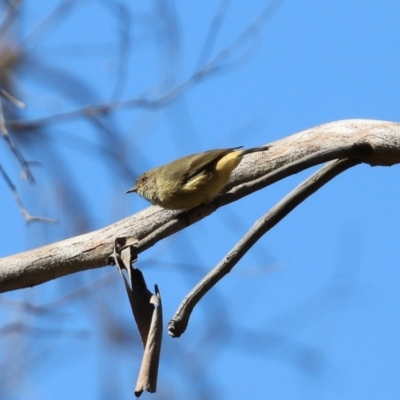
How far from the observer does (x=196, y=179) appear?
301 cm

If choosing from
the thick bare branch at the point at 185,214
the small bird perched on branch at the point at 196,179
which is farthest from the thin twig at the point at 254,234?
the small bird perched on branch at the point at 196,179

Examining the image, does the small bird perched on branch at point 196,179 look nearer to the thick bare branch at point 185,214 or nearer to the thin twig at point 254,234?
the thick bare branch at point 185,214

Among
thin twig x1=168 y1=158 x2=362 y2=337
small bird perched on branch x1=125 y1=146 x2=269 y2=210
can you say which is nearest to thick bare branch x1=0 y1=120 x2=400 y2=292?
small bird perched on branch x1=125 y1=146 x2=269 y2=210

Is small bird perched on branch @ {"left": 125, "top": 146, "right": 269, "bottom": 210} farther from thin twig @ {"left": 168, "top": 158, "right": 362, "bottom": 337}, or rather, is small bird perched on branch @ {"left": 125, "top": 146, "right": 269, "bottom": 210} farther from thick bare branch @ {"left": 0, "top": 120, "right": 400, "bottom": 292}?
thin twig @ {"left": 168, "top": 158, "right": 362, "bottom": 337}

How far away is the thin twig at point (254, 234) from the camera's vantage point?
174cm

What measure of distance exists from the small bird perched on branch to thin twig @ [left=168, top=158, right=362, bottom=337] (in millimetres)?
767

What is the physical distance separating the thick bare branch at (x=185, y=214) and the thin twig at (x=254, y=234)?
0.29 m

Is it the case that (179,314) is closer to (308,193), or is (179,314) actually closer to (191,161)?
(308,193)

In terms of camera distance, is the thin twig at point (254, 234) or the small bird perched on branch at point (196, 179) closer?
the thin twig at point (254, 234)

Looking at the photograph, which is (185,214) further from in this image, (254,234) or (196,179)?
(254,234)

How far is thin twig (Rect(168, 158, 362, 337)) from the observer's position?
5.71ft

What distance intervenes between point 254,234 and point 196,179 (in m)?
1.06

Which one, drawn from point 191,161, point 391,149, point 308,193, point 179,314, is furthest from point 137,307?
point 191,161

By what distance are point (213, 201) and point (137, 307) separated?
1.04 meters
